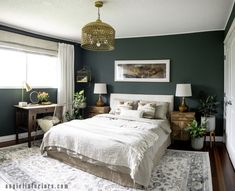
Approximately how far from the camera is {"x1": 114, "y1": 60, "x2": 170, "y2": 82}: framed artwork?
5.31 meters

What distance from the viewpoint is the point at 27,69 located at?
5.16m

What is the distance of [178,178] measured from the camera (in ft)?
9.59

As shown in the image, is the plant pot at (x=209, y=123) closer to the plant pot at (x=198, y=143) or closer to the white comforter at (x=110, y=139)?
the plant pot at (x=198, y=143)

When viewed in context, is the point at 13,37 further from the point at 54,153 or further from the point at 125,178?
the point at 125,178

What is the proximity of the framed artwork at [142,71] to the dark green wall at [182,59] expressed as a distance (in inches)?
4.5

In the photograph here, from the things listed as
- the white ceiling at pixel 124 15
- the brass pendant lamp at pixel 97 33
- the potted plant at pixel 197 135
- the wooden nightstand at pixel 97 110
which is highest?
the white ceiling at pixel 124 15

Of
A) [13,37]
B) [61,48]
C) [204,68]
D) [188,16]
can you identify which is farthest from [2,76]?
[204,68]

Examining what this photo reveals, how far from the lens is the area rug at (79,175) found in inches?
105

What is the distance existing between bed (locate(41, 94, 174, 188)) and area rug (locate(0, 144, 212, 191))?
4.8 inches

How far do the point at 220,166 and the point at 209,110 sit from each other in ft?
5.46

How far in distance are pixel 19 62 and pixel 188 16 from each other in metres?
3.96

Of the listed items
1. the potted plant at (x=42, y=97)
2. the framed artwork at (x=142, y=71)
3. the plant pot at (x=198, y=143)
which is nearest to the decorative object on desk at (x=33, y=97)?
the potted plant at (x=42, y=97)

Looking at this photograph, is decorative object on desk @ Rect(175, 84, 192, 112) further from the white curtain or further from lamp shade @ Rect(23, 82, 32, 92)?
lamp shade @ Rect(23, 82, 32, 92)

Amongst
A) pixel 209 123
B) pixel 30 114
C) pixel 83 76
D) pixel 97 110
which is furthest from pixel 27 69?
pixel 209 123
